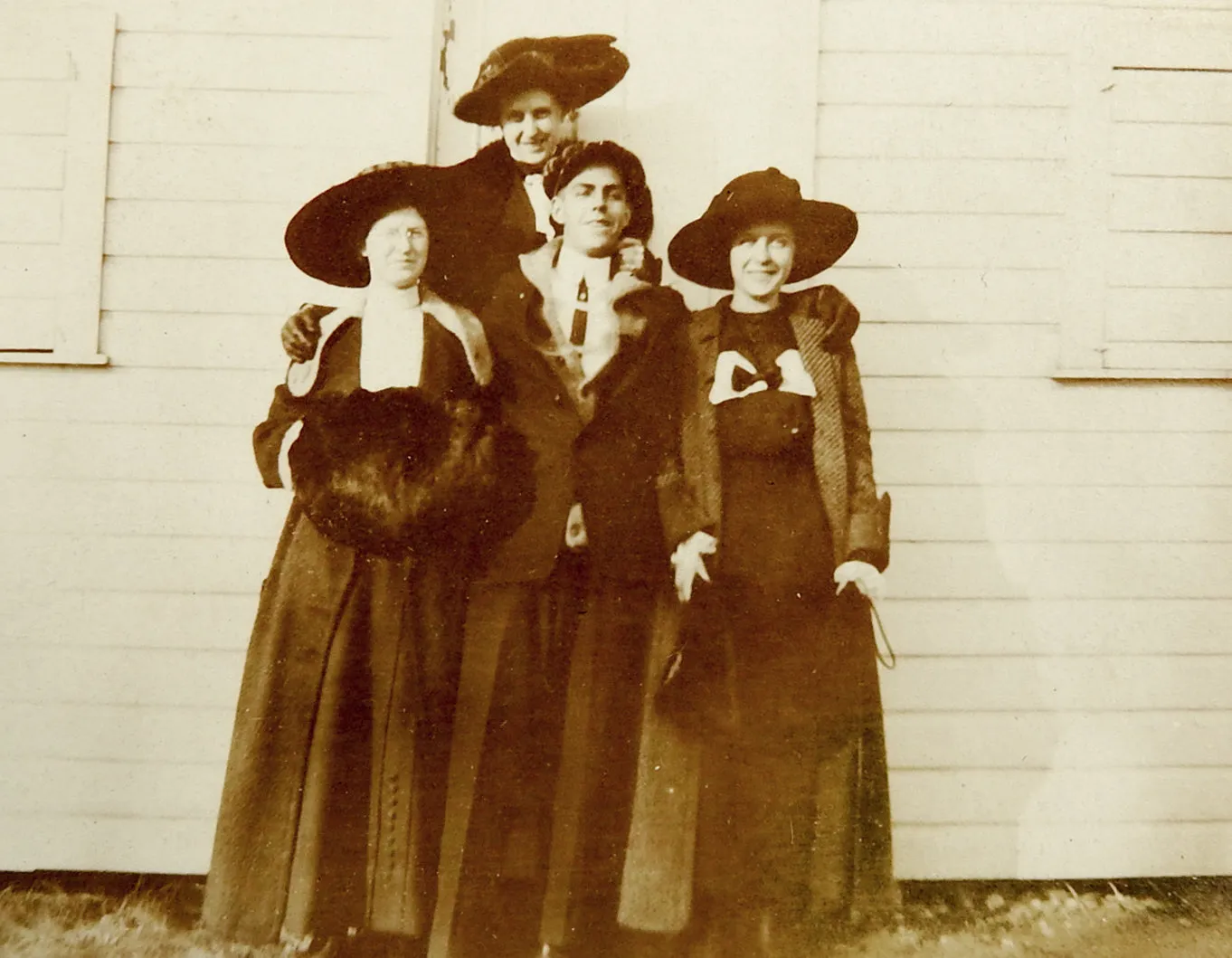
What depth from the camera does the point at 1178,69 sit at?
6.39 ft

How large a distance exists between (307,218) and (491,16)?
534 millimetres

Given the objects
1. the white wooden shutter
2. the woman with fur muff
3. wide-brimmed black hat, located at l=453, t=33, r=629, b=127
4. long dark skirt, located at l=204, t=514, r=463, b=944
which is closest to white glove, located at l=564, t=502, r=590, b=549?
the woman with fur muff

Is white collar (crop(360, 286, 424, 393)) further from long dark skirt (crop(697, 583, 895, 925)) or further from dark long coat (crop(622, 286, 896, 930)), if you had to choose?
long dark skirt (crop(697, 583, 895, 925))

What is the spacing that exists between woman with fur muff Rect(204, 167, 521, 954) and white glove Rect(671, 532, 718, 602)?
1.02 feet

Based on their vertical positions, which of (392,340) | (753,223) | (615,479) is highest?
(753,223)

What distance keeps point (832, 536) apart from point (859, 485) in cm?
11

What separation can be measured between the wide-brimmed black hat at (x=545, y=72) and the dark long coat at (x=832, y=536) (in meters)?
0.50

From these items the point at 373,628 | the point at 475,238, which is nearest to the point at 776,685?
the point at 373,628

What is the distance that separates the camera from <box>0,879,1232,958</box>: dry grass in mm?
1797

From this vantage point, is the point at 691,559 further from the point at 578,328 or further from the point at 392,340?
the point at 392,340

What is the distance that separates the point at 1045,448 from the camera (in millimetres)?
1954

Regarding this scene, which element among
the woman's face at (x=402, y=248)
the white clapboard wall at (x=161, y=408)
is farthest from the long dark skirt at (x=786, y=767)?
the white clapboard wall at (x=161, y=408)

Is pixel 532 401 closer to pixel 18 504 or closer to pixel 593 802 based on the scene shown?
pixel 593 802

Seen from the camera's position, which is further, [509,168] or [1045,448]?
[1045,448]
